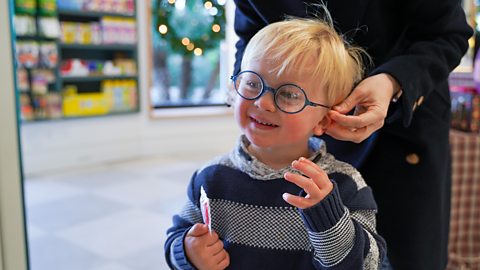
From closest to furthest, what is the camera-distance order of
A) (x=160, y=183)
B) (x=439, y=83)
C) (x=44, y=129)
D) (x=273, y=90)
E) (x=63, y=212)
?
(x=273, y=90) < (x=439, y=83) < (x=63, y=212) < (x=160, y=183) < (x=44, y=129)


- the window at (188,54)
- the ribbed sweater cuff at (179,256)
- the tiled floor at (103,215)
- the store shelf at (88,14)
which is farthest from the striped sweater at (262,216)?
the window at (188,54)

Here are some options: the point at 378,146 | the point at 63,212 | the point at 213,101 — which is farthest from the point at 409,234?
the point at 213,101

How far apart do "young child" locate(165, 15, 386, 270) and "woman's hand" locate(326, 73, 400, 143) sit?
57mm

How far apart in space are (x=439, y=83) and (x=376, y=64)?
14 centimetres

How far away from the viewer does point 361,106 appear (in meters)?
0.87

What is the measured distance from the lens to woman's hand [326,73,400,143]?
822 millimetres

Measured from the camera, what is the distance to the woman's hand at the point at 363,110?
0.82 meters

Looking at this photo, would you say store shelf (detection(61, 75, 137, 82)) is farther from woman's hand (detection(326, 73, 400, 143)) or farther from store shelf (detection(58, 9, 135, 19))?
woman's hand (detection(326, 73, 400, 143))

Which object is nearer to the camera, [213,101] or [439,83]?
[439,83]

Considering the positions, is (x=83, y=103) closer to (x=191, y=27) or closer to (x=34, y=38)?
(x=34, y=38)

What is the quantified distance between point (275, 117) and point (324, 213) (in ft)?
0.68

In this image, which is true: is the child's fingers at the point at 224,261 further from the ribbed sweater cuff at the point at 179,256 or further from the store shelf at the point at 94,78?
the store shelf at the point at 94,78

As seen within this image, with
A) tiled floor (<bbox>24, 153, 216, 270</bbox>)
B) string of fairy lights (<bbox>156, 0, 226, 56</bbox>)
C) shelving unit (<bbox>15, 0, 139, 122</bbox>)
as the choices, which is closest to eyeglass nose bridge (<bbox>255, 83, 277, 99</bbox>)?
tiled floor (<bbox>24, 153, 216, 270</bbox>)

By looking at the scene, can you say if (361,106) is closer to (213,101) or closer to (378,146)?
(378,146)
